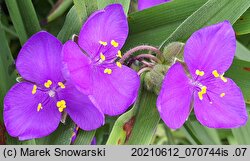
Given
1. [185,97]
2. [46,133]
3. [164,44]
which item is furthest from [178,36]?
[46,133]

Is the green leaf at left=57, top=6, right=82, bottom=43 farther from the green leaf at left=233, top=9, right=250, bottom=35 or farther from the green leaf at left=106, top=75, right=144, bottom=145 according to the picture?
the green leaf at left=233, top=9, right=250, bottom=35

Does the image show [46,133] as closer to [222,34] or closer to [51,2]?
[222,34]

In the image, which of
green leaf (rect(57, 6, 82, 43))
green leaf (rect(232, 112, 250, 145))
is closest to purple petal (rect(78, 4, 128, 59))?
green leaf (rect(57, 6, 82, 43))

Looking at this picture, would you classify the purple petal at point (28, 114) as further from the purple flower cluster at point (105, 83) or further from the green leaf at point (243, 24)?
the green leaf at point (243, 24)

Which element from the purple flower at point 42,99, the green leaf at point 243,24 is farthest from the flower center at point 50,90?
the green leaf at point 243,24

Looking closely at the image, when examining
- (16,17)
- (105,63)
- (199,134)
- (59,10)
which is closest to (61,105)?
(105,63)

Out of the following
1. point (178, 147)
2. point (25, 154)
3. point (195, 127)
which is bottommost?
point (195, 127)
